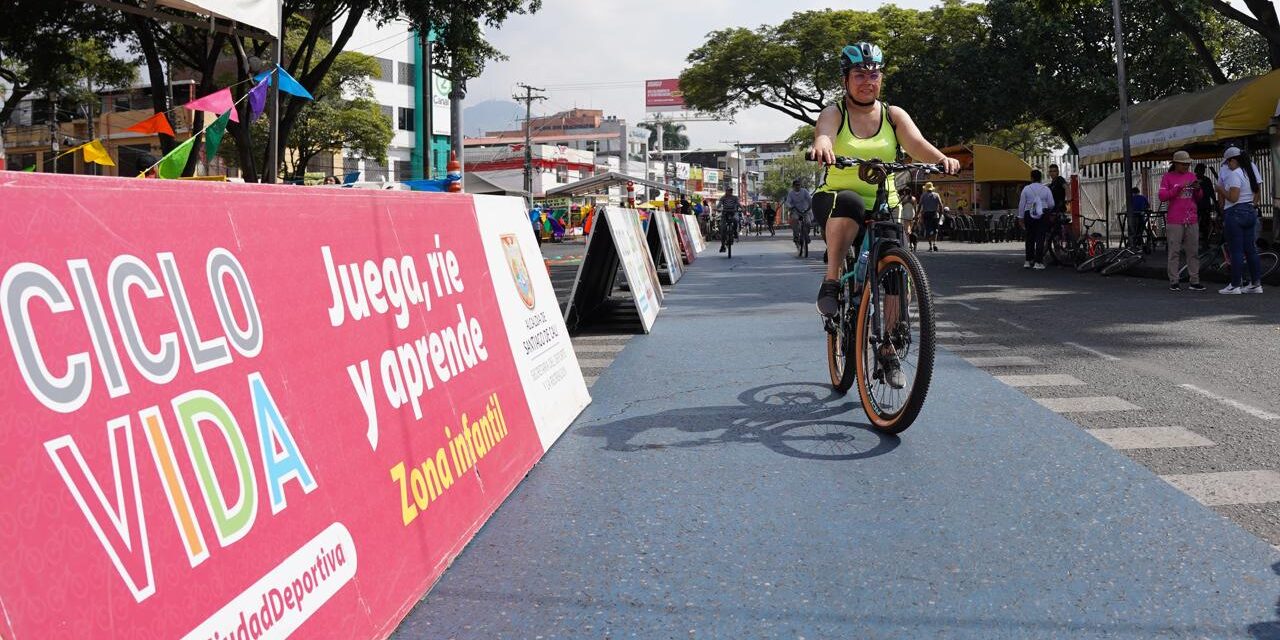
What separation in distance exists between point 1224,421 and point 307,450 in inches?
173

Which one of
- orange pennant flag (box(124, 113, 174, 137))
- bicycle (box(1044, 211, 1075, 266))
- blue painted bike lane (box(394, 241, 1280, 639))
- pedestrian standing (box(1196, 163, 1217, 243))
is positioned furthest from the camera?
bicycle (box(1044, 211, 1075, 266))

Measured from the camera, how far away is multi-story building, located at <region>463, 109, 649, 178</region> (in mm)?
139875

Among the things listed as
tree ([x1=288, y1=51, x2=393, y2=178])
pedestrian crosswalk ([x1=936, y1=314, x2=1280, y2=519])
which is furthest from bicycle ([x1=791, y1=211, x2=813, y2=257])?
tree ([x1=288, y1=51, x2=393, y2=178])

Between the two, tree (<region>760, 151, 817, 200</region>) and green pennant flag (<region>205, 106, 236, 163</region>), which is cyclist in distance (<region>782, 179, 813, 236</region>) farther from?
tree (<region>760, 151, 817, 200</region>)

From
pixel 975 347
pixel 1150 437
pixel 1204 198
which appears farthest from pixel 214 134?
pixel 1204 198

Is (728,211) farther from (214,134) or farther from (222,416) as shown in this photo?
(222,416)

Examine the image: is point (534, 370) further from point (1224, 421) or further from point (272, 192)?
point (1224, 421)

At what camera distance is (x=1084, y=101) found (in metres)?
39.3

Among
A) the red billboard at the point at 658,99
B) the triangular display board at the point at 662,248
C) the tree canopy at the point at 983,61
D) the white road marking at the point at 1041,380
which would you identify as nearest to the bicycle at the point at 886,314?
the white road marking at the point at 1041,380

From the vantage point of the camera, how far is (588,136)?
14562 cm

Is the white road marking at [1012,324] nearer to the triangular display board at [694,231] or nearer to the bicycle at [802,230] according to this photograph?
the bicycle at [802,230]

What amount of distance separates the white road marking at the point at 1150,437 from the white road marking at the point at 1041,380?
1303 mm

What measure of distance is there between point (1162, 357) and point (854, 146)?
333cm

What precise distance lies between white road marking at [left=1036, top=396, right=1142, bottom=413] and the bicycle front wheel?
3.58ft
